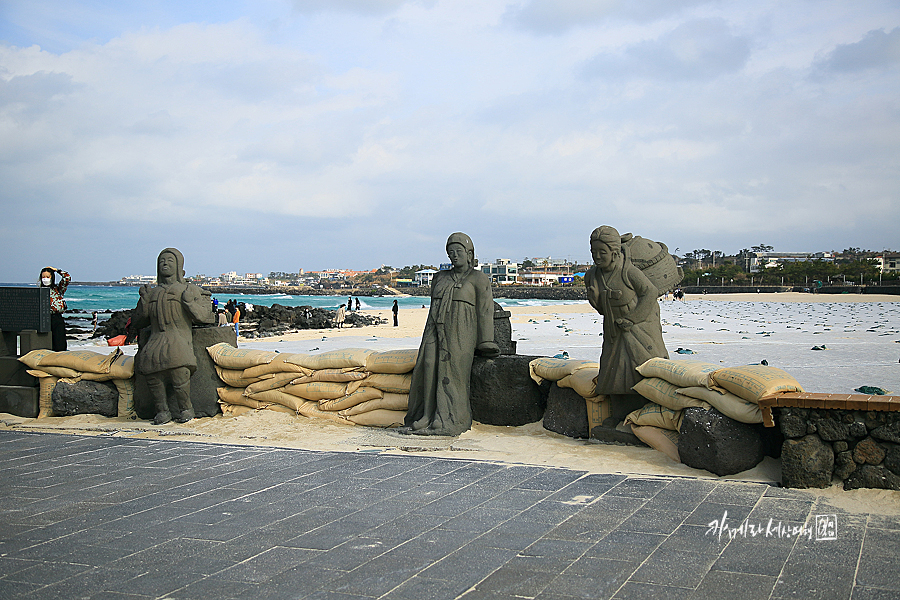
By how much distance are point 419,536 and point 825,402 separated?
8.20ft

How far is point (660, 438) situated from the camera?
541 centimetres

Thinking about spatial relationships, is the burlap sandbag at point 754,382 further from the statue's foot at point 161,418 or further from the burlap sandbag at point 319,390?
the statue's foot at point 161,418

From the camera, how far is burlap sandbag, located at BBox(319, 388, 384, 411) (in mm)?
7109

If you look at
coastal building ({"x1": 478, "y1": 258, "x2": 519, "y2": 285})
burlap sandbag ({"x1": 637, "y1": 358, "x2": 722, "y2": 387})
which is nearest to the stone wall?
burlap sandbag ({"x1": 637, "y1": 358, "x2": 722, "y2": 387})

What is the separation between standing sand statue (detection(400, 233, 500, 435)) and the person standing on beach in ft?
16.3

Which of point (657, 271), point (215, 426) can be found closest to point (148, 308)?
point (215, 426)

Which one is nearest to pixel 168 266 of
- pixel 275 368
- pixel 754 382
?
pixel 275 368

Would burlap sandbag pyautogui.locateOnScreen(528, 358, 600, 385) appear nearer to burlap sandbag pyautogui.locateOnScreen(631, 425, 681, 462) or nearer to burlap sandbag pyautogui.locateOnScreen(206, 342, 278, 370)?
burlap sandbag pyautogui.locateOnScreen(631, 425, 681, 462)

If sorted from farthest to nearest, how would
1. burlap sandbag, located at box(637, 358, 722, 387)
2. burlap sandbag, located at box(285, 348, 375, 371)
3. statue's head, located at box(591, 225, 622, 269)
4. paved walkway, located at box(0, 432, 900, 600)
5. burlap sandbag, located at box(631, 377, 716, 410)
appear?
1. burlap sandbag, located at box(285, 348, 375, 371)
2. statue's head, located at box(591, 225, 622, 269)
3. burlap sandbag, located at box(631, 377, 716, 410)
4. burlap sandbag, located at box(637, 358, 722, 387)
5. paved walkway, located at box(0, 432, 900, 600)

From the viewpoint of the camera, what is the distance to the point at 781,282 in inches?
3516

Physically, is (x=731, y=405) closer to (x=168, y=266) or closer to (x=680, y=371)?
(x=680, y=371)

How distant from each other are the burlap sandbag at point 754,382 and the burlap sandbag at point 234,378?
472cm

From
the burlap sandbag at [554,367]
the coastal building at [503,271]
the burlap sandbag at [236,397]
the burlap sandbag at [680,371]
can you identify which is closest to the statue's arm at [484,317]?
the burlap sandbag at [554,367]

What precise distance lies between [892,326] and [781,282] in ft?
234
